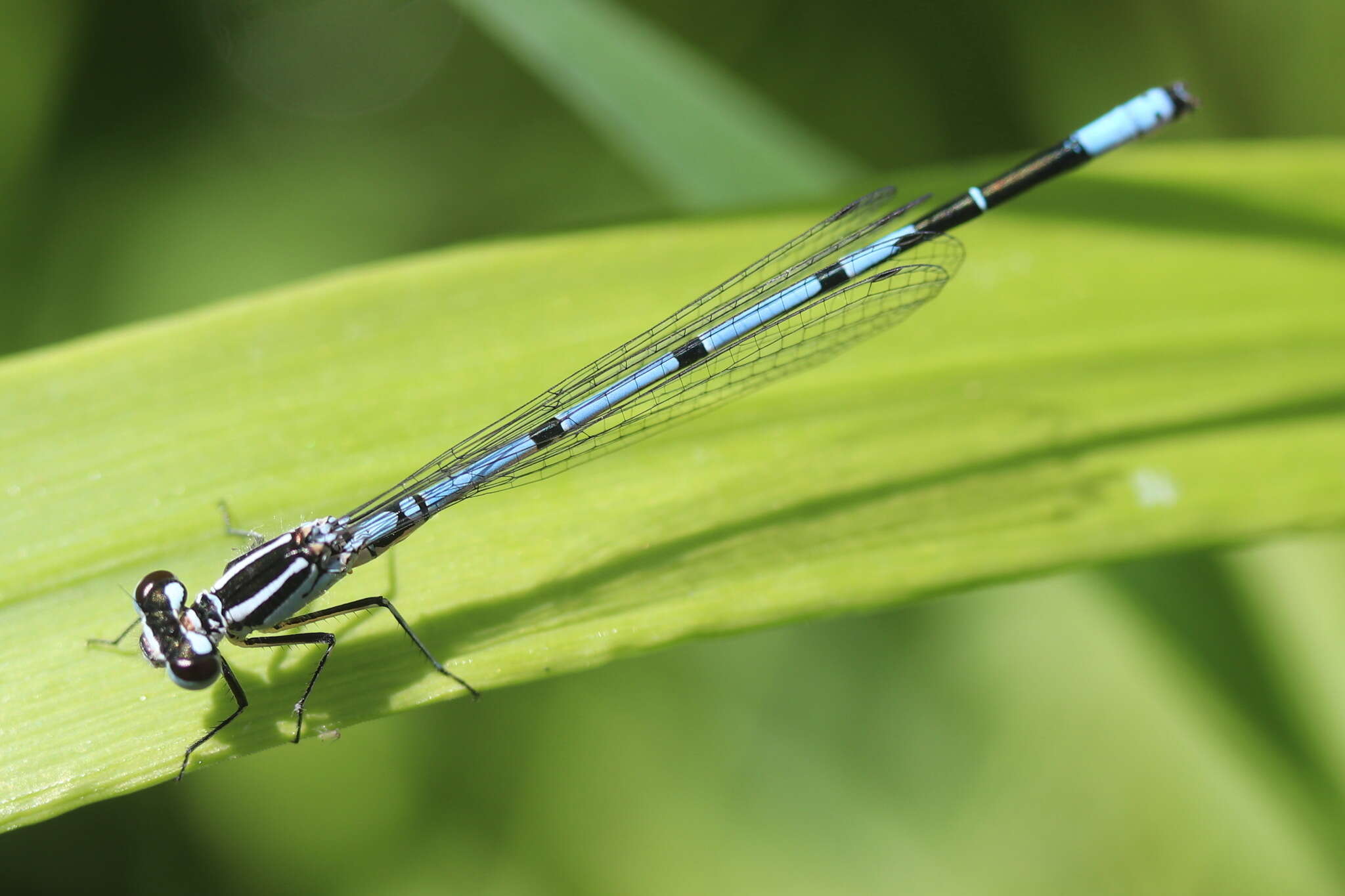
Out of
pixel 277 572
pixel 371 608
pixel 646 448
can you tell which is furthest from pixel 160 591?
pixel 646 448

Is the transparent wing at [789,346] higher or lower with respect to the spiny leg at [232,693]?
lower

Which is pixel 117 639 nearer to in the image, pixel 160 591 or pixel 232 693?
pixel 160 591

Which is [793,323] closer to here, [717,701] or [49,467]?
[717,701]

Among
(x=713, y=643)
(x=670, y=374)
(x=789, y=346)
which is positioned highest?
(x=670, y=374)

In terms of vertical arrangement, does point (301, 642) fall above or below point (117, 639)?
below

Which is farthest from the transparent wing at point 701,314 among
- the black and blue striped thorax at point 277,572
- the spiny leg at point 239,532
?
the spiny leg at point 239,532

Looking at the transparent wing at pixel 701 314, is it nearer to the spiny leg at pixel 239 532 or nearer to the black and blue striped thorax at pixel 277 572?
the black and blue striped thorax at pixel 277 572
